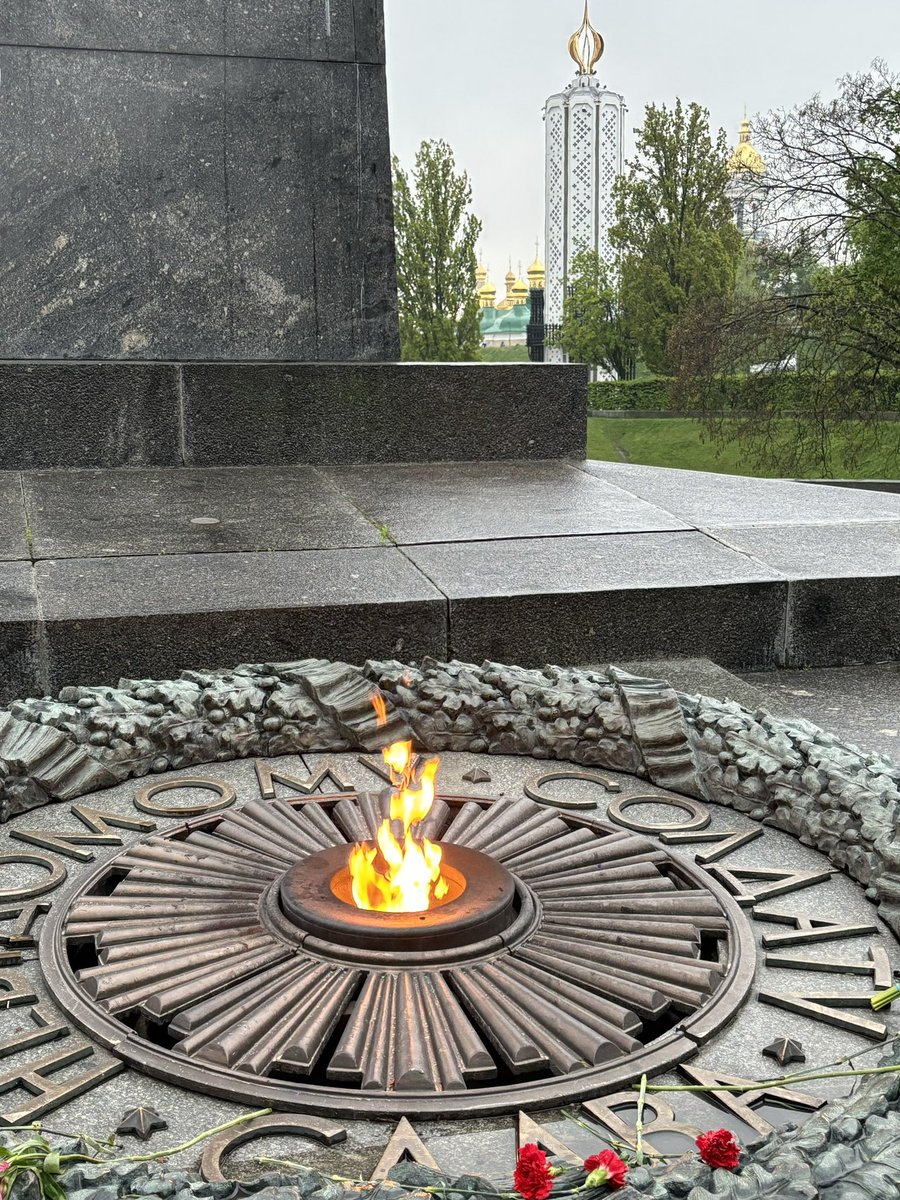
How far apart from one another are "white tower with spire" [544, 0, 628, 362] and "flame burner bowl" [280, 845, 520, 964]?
58.7 m

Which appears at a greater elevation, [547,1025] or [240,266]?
[240,266]

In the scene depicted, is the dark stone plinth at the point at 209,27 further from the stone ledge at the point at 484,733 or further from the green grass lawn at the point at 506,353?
the green grass lawn at the point at 506,353

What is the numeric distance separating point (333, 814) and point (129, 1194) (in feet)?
4.75

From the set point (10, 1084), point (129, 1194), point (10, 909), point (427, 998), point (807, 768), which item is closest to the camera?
point (129, 1194)

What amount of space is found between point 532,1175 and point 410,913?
0.83 meters

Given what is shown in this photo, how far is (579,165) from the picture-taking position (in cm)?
6069

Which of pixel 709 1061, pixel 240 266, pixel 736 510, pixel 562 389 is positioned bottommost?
pixel 709 1061

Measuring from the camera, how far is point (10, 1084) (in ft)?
6.81

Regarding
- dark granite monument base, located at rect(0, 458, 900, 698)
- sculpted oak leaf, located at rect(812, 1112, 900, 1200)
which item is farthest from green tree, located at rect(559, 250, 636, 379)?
sculpted oak leaf, located at rect(812, 1112, 900, 1200)

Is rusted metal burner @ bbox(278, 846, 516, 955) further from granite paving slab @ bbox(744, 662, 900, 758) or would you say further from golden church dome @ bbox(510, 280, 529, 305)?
golden church dome @ bbox(510, 280, 529, 305)

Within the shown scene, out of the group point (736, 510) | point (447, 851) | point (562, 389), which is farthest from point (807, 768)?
point (562, 389)

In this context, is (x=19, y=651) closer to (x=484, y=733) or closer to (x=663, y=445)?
(x=484, y=733)

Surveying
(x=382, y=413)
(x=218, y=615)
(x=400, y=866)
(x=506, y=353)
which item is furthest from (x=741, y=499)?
(x=506, y=353)

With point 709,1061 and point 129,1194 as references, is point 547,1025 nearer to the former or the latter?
point 709,1061
